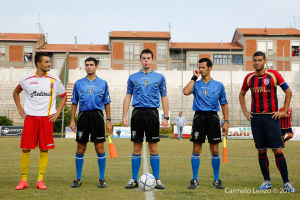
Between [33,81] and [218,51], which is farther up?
[218,51]

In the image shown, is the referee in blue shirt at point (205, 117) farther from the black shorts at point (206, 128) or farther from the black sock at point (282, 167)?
the black sock at point (282, 167)

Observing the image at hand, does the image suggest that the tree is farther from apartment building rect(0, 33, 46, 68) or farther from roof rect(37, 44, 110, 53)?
apartment building rect(0, 33, 46, 68)

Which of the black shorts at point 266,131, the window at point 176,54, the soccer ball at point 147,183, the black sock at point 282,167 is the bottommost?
the soccer ball at point 147,183

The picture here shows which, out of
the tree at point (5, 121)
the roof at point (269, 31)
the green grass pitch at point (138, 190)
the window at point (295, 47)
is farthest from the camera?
the roof at point (269, 31)

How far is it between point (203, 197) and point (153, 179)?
103cm

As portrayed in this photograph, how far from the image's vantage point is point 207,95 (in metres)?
6.53

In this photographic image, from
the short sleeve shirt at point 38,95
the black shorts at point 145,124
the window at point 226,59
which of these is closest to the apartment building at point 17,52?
the window at point 226,59

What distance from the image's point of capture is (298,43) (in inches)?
2335

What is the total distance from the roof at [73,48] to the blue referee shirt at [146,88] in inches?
2118

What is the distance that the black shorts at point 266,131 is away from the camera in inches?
241

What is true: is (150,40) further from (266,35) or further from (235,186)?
(235,186)

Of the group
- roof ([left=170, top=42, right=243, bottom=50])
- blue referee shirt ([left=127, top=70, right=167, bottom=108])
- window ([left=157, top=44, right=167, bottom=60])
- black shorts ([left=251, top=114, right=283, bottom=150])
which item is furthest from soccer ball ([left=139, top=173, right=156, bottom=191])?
roof ([left=170, top=42, right=243, bottom=50])

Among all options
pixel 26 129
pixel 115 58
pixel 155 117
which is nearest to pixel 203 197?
pixel 155 117

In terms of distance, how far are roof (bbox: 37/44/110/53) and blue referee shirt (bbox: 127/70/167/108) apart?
53.8m
